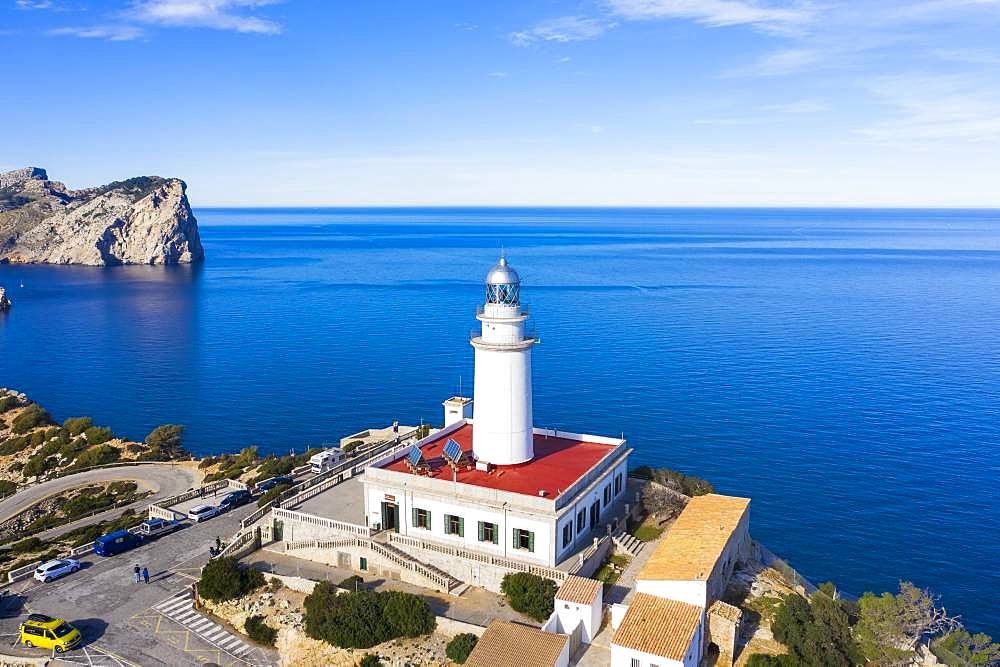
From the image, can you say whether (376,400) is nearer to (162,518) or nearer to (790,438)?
(162,518)

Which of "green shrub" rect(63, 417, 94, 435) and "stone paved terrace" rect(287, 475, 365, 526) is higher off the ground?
"stone paved terrace" rect(287, 475, 365, 526)

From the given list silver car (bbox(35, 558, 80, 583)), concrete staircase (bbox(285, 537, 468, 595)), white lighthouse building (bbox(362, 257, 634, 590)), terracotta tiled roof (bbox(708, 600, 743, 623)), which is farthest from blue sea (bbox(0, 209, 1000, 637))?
silver car (bbox(35, 558, 80, 583))

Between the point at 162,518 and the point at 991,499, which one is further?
the point at 991,499

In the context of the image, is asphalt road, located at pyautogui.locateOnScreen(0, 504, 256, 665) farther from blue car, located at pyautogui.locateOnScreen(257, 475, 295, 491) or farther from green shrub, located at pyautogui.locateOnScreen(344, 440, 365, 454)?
green shrub, located at pyautogui.locateOnScreen(344, 440, 365, 454)

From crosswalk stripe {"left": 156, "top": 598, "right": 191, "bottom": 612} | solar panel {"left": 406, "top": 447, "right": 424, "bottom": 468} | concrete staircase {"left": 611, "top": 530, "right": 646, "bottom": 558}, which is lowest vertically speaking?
crosswalk stripe {"left": 156, "top": 598, "right": 191, "bottom": 612}

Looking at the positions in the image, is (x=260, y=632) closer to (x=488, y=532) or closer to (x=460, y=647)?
(x=460, y=647)

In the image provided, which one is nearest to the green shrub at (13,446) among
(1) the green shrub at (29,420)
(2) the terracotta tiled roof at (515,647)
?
(1) the green shrub at (29,420)

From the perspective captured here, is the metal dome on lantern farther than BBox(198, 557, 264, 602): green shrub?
Yes

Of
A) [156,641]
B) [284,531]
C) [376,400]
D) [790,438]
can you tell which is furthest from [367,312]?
[156,641]

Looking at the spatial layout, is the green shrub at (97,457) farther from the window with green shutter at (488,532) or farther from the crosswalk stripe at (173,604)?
the window with green shutter at (488,532)
